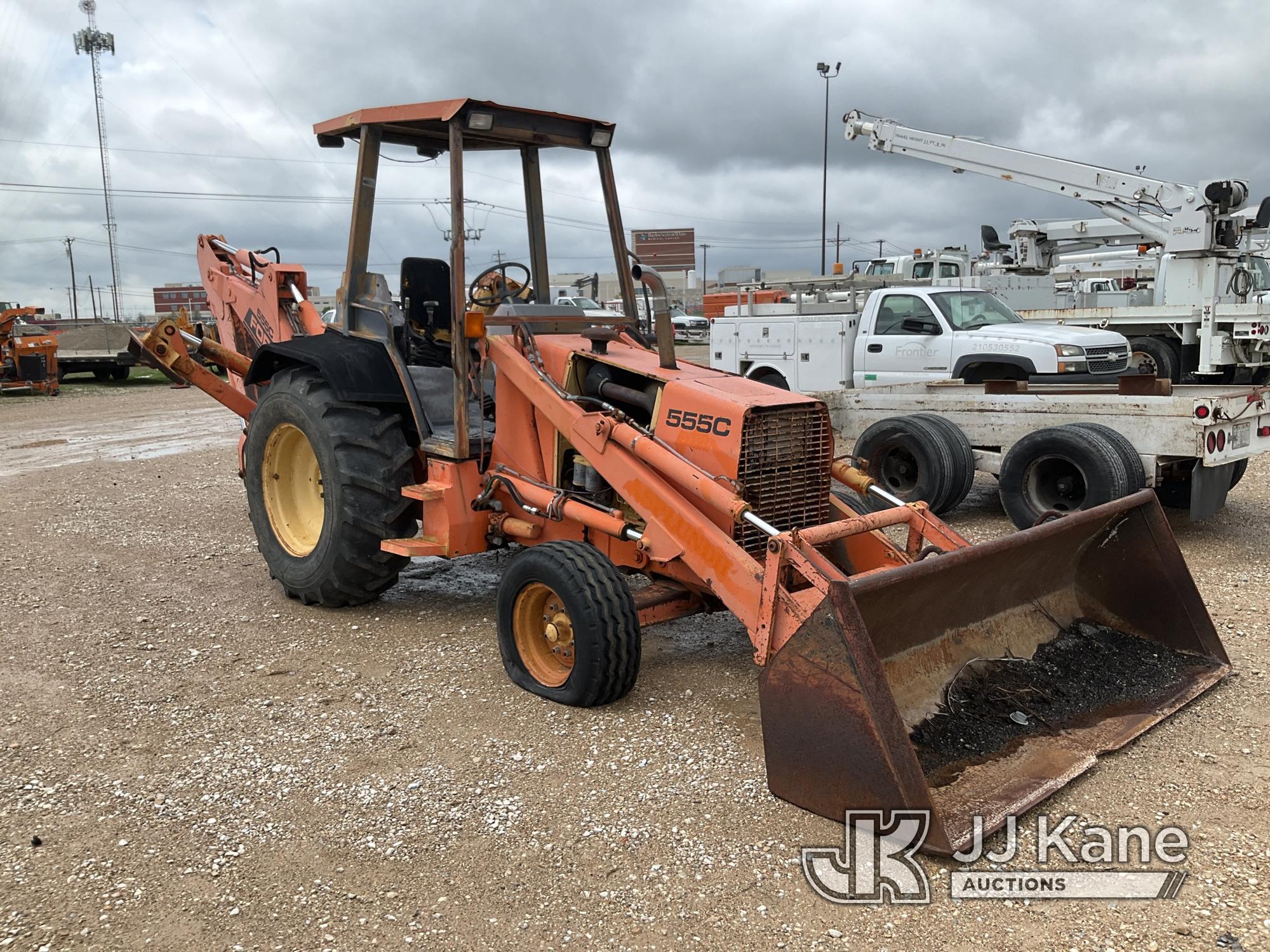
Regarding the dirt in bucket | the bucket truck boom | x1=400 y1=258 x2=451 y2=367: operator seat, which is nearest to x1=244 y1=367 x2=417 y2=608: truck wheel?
x1=400 y1=258 x2=451 y2=367: operator seat

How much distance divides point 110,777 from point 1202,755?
4.18m

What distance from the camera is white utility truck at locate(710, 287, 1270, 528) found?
23.2ft

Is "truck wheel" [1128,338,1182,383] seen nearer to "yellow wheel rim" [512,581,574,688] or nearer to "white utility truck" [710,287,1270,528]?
"white utility truck" [710,287,1270,528]

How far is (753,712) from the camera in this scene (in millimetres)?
4375

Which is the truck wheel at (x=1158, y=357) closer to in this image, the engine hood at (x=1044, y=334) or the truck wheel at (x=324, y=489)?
the engine hood at (x=1044, y=334)

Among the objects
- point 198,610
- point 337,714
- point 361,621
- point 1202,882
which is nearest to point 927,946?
point 1202,882

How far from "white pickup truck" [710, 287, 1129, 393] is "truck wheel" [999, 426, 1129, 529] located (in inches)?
141

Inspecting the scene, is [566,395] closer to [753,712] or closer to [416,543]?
[416,543]

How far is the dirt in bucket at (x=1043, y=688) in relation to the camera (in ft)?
12.2

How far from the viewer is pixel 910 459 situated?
8.34 m

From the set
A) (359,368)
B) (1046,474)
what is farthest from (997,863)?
(1046,474)

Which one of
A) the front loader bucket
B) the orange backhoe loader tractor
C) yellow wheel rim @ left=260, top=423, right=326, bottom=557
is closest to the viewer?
the front loader bucket

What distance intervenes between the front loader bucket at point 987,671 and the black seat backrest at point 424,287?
10.9ft

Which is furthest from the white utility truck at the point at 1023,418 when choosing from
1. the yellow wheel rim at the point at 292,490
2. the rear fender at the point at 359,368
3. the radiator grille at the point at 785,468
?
the yellow wheel rim at the point at 292,490
